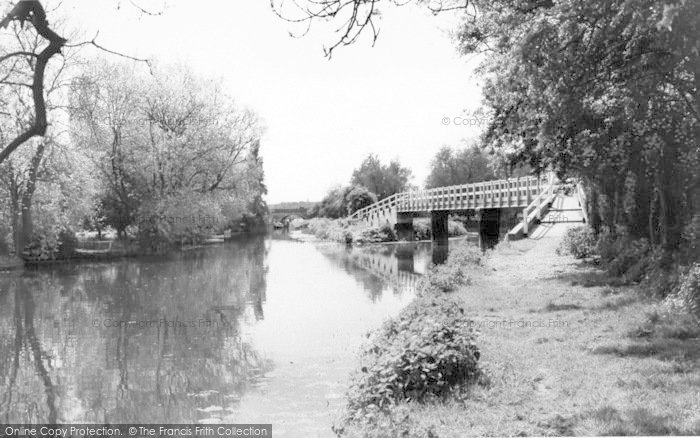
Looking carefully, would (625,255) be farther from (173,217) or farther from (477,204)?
(173,217)

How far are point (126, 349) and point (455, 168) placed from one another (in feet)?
234

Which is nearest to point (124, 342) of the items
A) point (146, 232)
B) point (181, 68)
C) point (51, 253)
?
point (51, 253)

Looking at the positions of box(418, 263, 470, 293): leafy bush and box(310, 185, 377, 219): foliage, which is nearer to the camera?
box(418, 263, 470, 293): leafy bush

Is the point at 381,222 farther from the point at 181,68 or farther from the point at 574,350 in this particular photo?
the point at 574,350

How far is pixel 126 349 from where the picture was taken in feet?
42.7

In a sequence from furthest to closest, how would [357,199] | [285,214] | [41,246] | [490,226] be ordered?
[285,214]
[357,199]
[490,226]
[41,246]

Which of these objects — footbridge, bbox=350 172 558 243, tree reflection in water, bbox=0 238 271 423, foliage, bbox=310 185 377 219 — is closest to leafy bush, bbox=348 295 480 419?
tree reflection in water, bbox=0 238 271 423

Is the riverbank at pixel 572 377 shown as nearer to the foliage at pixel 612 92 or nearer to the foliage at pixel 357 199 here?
the foliage at pixel 612 92

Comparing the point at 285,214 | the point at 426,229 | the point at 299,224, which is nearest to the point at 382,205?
the point at 426,229

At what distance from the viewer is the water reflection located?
909 centimetres

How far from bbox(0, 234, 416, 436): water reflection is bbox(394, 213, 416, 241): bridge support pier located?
3017cm

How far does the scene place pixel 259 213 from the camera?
78.9m

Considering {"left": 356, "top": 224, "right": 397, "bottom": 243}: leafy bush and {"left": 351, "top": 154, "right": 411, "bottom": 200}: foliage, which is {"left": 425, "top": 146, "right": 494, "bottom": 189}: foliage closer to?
{"left": 351, "top": 154, "right": 411, "bottom": 200}: foliage

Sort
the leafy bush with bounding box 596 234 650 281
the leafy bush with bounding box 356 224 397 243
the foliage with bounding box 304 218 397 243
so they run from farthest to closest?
the foliage with bounding box 304 218 397 243, the leafy bush with bounding box 356 224 397 243, the leafy bush with bounding box 596 234 650 281
